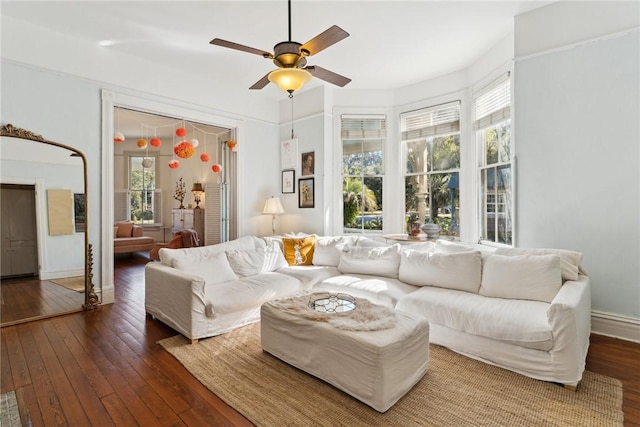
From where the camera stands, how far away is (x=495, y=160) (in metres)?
4.13

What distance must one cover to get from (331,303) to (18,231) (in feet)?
11.9

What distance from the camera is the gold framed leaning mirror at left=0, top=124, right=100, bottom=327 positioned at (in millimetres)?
3390

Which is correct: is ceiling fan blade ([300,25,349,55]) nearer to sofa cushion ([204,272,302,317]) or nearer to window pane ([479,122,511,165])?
sofa cushion ([204,272,302,317])

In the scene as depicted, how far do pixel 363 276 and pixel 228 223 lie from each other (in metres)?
2.94

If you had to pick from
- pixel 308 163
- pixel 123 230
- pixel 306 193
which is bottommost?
pixel 123 230

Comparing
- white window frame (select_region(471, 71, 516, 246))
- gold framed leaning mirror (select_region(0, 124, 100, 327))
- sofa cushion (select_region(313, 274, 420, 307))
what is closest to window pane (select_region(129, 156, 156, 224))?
gold framed leaning mirror (select_region(0, 124, 100, 327))

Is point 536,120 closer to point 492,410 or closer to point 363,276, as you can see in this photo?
point 363,276

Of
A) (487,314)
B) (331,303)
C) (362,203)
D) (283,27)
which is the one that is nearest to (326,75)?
(283,27)

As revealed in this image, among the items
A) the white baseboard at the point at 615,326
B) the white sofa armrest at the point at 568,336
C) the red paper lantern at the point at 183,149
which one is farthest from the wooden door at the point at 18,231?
the white baseboard at the point at 615,326

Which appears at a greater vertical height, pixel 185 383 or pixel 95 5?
pixel 95 5

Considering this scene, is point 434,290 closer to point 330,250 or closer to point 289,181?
point 330,250

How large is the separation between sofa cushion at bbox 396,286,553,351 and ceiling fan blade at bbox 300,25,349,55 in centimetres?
227

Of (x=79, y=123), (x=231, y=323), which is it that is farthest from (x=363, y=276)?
(x=79, y=123)

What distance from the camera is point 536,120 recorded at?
3.36m
